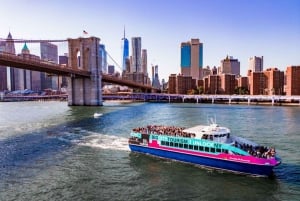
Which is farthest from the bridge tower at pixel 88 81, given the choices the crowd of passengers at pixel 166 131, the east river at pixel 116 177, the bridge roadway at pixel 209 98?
the crowd of passengers at pixel 166 131

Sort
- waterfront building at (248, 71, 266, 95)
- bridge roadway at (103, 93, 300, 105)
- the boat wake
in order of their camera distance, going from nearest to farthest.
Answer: the boat wake, bridge roadway at (103, 93, 300, 105), waterfront building at (248, 71, 266, 95)

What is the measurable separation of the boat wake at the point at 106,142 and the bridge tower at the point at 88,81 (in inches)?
2784

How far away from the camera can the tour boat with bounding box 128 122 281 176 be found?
2547cm

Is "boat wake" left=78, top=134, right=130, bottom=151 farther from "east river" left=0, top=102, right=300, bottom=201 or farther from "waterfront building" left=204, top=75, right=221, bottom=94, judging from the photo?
"waterfront building" left=204, top=75, right=221, bottom=94

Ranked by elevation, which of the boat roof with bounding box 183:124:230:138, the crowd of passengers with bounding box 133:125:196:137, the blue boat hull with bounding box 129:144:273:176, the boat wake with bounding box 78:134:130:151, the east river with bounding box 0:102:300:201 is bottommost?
the east river with bounding box 0:102:300:201

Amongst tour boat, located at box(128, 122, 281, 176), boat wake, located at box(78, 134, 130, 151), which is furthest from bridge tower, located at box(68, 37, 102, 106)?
tour boat, located at box(128, 122, 281, 176)

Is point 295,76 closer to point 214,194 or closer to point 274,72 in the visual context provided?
point 274,72

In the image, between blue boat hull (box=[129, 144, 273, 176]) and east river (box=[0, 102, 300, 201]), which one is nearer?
east river (box=[0, 102, 300, 201])

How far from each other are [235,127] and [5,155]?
34.2 meters

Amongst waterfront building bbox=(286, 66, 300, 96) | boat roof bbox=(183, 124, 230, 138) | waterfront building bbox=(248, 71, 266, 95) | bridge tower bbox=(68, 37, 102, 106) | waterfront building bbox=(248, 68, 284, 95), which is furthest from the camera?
waterfront building bbox=(248, 71, 266, 95)

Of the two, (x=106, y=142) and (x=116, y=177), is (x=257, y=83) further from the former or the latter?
(x=116, y=177)

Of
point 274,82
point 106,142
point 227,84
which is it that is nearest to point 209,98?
point 274,82

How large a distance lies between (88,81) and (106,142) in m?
79.1

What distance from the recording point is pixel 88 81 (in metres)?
116
